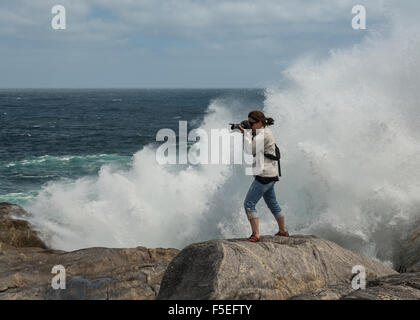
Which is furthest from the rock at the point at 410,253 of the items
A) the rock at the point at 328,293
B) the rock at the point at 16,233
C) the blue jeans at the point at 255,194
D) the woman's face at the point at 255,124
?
the rock at the point at 16,233

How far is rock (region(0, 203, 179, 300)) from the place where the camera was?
589cm

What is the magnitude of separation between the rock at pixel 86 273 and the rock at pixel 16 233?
0.72 meters

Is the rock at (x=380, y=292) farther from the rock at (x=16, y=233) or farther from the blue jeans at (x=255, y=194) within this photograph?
the rock at (x=16, y=233)

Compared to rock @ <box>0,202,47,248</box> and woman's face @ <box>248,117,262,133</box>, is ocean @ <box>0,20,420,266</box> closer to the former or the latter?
rock @ <box>0,202,47,248</box>

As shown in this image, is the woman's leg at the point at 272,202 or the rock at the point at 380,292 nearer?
the rock at the point at 380,292

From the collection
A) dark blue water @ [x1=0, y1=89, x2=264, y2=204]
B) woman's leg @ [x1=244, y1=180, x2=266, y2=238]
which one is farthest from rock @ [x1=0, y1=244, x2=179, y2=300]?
dark blue water @ [x1=0, y1=89, x2=264, y2=204]

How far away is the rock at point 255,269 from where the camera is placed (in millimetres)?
4551

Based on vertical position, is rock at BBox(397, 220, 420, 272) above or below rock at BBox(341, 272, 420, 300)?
below

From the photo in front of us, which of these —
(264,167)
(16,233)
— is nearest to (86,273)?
(264,167)

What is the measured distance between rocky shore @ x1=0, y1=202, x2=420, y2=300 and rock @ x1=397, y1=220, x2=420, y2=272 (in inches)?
1.9

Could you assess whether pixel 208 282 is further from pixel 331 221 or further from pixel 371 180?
pixel 371 180

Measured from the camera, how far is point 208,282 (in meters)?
4.53
